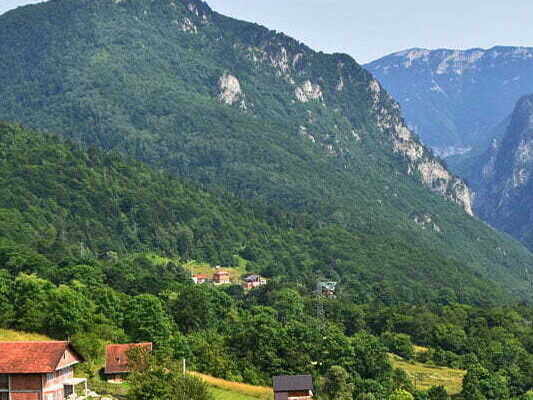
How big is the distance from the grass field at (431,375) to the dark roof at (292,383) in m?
24.7

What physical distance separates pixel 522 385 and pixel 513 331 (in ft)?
118

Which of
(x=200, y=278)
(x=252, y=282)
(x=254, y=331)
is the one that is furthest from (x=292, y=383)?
(x=252, y=282)

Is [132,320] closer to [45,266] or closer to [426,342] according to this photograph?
[45,266]

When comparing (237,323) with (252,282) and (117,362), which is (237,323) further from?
(252,282)

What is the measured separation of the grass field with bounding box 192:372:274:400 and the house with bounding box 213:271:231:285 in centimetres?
9215

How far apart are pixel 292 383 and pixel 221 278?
9941cm

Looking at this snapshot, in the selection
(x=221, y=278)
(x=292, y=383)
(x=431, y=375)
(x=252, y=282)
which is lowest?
(x=431, y=375)

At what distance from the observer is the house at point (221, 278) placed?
18312 centimetres

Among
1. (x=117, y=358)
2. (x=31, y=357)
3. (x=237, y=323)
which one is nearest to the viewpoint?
(x=31, y=357)

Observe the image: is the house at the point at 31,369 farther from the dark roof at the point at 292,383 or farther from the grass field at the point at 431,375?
the grass field at the point at 431,375

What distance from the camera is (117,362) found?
260ft

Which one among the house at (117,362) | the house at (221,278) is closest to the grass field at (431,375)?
the house at (117,362)

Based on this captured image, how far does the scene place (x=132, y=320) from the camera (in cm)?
9444

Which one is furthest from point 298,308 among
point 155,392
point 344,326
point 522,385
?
point 155,392
